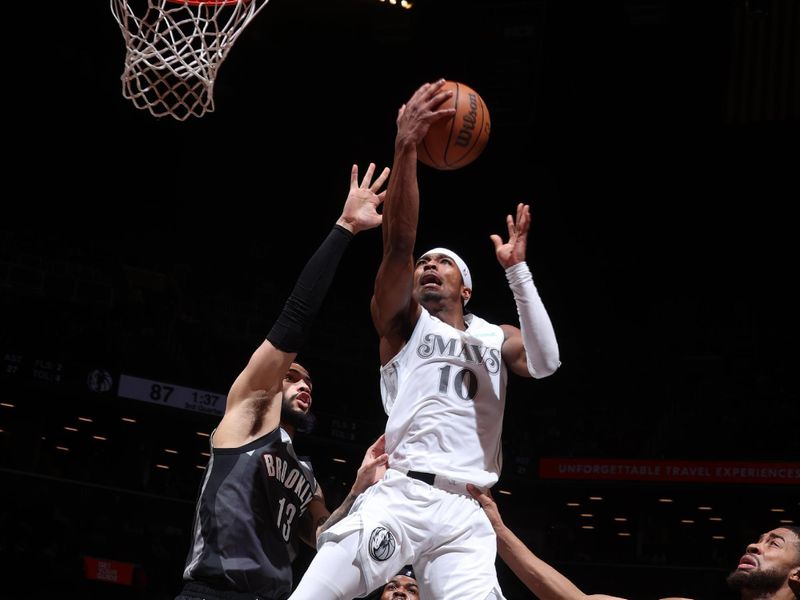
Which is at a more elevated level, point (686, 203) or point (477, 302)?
point (686, 203)

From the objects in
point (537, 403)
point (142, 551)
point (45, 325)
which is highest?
point (45, 325)

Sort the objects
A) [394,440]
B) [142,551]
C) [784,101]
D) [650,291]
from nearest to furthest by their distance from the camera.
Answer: [394,440], [784,101], [142,551], [650,291]

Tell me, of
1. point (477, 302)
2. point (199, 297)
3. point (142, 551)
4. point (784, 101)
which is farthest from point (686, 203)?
point (142, 551)

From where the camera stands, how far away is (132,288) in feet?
50.2

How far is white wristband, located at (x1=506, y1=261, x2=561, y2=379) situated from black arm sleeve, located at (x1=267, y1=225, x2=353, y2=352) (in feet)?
2.44

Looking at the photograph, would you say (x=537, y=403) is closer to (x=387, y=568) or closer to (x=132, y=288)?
(x=132, y=288)

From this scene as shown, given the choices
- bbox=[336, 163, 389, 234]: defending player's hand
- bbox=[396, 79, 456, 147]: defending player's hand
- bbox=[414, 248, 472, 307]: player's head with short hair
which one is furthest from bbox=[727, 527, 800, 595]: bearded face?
bbox=[396, 79, 456, 147]: defending player's hand

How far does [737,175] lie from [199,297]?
8685mm

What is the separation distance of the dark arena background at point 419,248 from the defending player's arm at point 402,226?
805 cm

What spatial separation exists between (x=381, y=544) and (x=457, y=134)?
5.73 feet

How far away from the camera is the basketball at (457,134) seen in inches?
172

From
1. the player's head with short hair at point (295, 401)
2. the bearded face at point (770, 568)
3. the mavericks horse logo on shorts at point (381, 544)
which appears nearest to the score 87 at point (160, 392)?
the player's head with short hair at point (295, 401)

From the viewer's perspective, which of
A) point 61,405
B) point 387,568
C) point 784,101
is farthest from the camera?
point 61,405

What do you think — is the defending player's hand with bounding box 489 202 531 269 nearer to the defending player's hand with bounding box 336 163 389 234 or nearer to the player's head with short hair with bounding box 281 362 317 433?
the defending player's hand with bounding box 336 163 389 234
